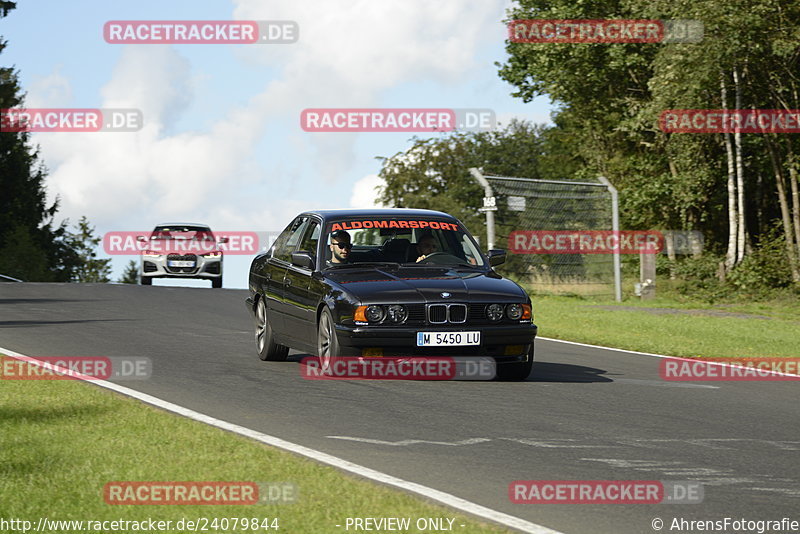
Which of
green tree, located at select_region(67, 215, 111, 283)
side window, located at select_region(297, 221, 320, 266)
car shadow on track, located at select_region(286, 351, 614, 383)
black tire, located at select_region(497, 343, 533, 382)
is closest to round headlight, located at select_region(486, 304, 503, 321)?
black tire, located at select_region(497, 343, 533, 382)

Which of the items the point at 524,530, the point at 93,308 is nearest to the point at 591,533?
the point at 524,530

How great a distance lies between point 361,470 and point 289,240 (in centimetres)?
742

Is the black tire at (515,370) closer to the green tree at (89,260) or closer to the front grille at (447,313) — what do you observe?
the front grille at (447,313)

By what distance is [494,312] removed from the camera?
1202cm

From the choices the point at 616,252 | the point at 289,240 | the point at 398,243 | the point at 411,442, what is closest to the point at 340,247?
the point at 398,243

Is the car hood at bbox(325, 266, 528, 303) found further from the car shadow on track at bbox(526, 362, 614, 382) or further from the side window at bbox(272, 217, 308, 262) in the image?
the side window at bbox(272, 217, 308, 262)

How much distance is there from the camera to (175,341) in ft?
53.2

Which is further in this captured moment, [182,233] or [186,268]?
[182,233]

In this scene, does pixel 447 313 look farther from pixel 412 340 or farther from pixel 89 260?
pixel 89 260

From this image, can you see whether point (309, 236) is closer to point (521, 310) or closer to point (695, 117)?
point (521, 310)

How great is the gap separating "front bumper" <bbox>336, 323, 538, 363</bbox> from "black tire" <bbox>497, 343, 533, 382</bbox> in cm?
37

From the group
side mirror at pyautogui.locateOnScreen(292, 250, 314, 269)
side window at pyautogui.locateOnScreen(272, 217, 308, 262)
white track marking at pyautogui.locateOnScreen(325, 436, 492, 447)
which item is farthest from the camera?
side window at pyautogui.locateOnScreen(272, 217, 308, 262)

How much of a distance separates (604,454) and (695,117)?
30.1 metres

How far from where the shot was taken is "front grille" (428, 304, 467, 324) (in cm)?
1180
